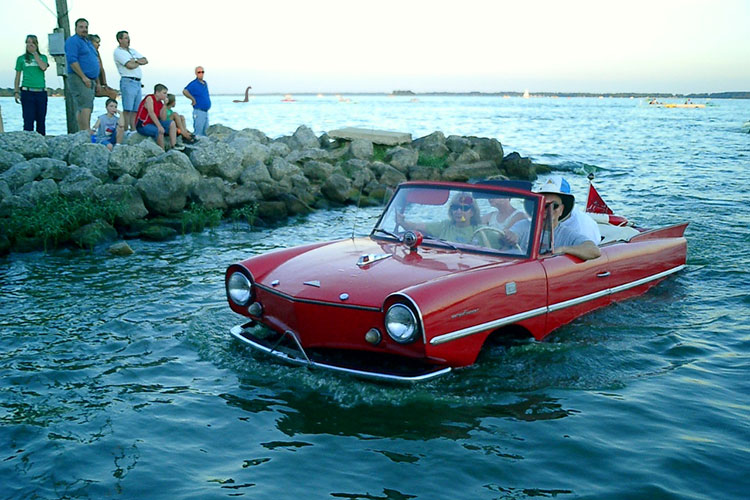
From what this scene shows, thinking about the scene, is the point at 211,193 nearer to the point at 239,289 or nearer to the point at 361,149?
the point at 361,149

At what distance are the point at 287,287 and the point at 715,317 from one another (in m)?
4.30

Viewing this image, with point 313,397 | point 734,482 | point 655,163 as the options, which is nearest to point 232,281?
point 313,397

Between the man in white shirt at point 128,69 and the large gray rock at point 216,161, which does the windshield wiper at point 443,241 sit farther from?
the man in white shirt at point 128,69

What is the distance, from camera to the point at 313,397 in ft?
17.5

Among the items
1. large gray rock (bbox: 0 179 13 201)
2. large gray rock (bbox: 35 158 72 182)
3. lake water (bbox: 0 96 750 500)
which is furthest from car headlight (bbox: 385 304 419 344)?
large gray rock (bbox: 35 158 72 182)

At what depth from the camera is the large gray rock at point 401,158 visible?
18.5m

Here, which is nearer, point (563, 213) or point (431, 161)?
point (563, 213)

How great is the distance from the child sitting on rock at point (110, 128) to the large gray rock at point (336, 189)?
3.92 meters

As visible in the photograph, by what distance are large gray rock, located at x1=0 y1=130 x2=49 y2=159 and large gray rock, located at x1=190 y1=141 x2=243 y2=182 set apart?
2.51 metres

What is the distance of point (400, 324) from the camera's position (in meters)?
5.02

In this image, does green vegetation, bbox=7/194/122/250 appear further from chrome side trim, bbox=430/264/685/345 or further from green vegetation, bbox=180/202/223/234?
chrome side trim, bbox=430/264/685/345

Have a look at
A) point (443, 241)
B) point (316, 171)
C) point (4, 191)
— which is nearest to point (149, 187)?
point (4, 191)

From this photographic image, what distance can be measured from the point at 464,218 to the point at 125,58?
9.42 m

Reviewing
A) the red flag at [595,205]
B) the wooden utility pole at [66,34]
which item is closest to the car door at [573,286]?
the red flag at [595,205]
